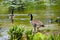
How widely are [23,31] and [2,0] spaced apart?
1.64 ft

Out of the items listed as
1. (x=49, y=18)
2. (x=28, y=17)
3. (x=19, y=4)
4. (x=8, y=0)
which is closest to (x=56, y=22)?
(x=49, y=18)

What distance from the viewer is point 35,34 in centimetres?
204

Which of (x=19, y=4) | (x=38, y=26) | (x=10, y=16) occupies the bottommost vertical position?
(x=38, y=26)

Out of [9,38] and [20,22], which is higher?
[20,22]

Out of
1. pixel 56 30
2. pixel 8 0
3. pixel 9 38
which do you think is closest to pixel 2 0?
pixel 8 0

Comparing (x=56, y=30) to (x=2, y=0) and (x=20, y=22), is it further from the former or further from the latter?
(x=2, y=0)

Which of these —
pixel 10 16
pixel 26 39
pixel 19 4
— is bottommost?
pixel 26 39

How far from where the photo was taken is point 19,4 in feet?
6.87

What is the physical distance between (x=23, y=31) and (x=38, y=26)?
0.69ft

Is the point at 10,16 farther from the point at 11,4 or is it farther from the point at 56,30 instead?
the point at 56,30

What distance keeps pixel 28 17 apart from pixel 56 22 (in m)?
0.38

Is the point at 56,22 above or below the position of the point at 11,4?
below

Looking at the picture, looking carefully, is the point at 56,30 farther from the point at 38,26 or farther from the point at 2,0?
the point at 2,0

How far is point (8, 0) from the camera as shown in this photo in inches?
82.0
